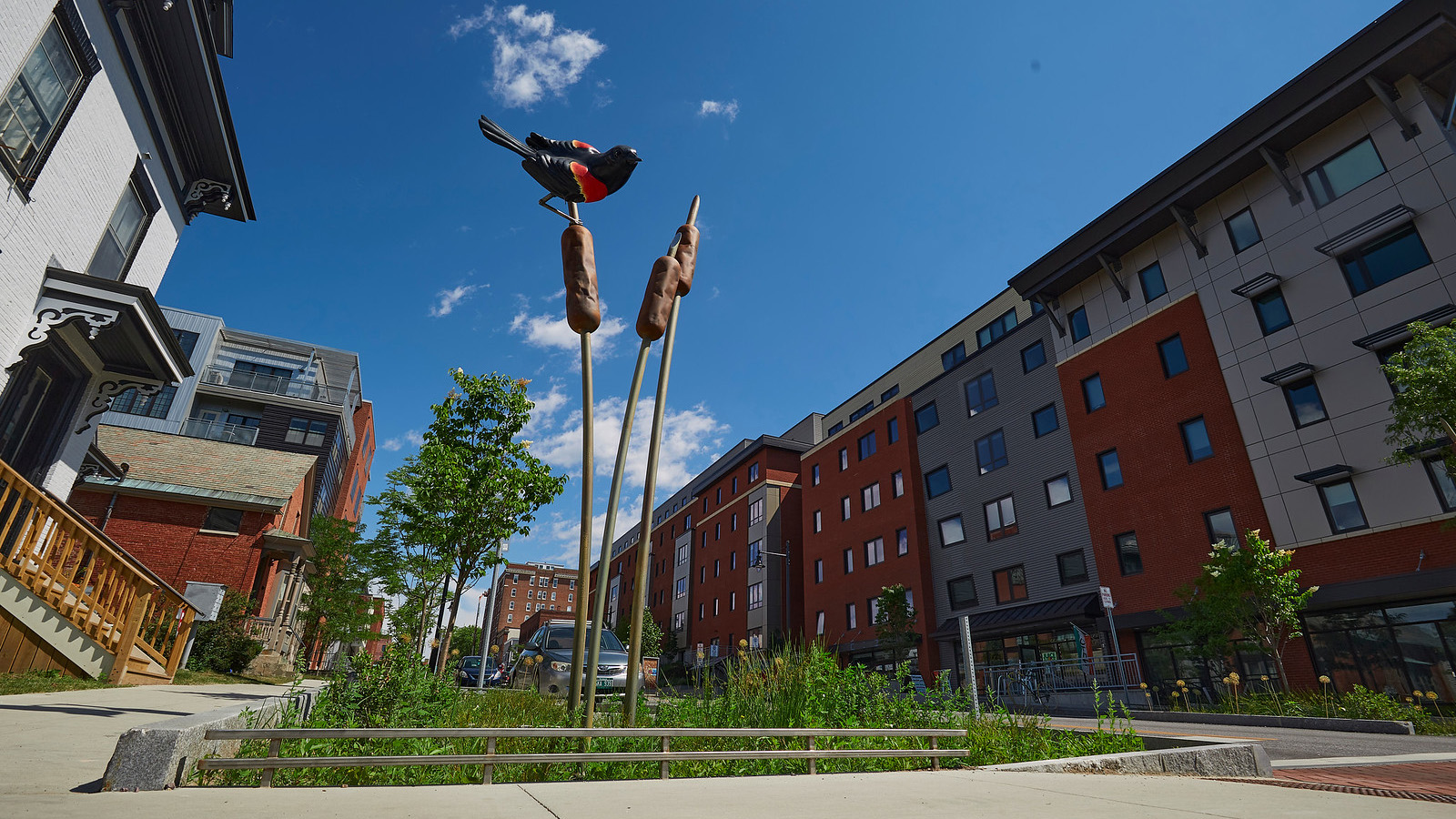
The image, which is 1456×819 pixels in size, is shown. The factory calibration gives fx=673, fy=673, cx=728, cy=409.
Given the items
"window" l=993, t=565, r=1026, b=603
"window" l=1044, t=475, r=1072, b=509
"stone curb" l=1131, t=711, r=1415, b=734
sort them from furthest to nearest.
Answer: "window" l=993, t=565, r=1026, b=603
"window" l=1044, t=475, r=1072, b=509
"stone curb" l=1131, t=711, r=1415, b=734

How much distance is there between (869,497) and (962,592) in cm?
850

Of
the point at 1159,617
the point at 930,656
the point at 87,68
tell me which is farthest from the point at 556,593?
the point at 87,68

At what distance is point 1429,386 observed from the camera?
14117mm

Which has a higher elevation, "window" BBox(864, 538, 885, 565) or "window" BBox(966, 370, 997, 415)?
"window" BBox(966, 370, 997, 415)

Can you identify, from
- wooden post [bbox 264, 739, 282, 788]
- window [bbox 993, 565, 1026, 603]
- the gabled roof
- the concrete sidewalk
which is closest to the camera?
the concrete sidewalk

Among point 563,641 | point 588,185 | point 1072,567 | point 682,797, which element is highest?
point 588,185

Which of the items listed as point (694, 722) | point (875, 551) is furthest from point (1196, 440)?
point (694, 722)

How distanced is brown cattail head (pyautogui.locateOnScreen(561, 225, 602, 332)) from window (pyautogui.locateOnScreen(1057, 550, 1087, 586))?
25.3 metres

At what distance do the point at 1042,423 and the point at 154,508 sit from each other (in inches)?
1321

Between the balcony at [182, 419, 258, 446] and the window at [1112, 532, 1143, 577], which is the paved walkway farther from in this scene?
the balcony at [182, 419, 258, 446]

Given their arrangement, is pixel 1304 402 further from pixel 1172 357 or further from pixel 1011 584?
pixel 1011 584

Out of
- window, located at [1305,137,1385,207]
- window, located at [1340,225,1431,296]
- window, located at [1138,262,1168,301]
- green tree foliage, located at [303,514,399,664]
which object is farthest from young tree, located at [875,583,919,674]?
green tree foliage, located at [303,514,399,664]

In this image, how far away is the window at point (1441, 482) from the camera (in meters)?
16.6

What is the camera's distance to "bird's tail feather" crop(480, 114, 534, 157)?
22.7 ft
